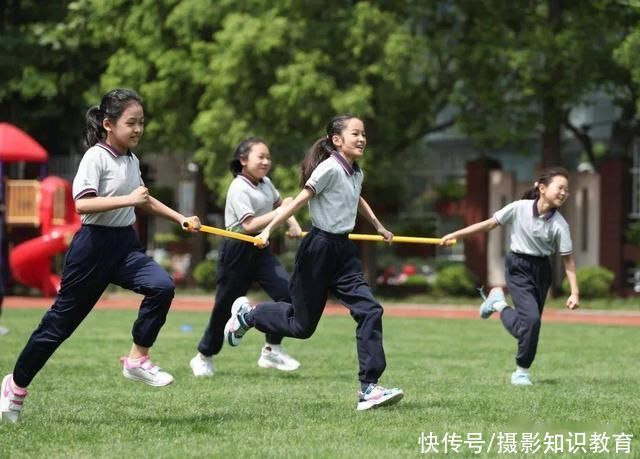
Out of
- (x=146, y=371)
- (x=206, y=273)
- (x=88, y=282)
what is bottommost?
(x=206, y=273)

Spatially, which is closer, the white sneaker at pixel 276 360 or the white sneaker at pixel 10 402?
the white sneaker at pixel 10 402

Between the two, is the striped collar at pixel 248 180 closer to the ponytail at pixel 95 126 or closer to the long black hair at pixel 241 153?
the long black hair at pixel 241 153

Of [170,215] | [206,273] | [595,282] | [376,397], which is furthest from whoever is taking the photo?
[206,273]

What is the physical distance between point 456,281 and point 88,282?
60.5 ft

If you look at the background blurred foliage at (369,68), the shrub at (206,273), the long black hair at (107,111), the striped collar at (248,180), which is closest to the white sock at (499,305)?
the striped collar at (248,180)

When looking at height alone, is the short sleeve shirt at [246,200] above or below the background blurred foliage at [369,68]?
below

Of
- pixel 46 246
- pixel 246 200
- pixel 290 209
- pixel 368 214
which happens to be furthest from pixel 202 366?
pixel 46 246

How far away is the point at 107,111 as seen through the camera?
24.7 ft

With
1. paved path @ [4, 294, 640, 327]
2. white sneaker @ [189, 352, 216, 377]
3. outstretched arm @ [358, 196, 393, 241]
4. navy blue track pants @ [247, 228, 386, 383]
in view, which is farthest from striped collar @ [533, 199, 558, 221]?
paved path @ [4, 294, 640, 327]

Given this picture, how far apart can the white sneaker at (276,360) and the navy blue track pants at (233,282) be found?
2.00 feet

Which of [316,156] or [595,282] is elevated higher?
[316,156]

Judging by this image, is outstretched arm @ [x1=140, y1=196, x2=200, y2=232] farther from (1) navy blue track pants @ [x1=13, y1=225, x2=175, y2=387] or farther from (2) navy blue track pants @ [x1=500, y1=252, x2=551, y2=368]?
(2) navy blue track pants @ [x1=500, y1=252, x2=551, y2=368]

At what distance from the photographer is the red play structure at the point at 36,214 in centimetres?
2528

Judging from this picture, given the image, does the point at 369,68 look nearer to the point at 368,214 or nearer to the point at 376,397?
the point at 368,214
